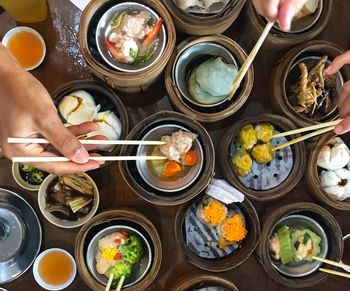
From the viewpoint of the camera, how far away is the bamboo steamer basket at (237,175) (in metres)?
2.51

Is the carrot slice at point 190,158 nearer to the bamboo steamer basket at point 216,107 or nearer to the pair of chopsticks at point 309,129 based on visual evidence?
the bamboo steamer basket at point 216,107

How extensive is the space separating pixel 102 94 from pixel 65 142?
0.85 metres

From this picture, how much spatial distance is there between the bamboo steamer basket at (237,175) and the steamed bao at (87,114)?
732 millimetres

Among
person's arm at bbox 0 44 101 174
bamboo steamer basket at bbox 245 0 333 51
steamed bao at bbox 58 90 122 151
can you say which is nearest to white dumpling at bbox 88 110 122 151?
steamed bao at bbox 58 90 122 151

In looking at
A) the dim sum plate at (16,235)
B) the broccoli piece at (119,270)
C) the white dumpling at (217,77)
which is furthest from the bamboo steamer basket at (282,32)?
the dim sum plate at (16,235)

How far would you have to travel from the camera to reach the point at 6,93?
1.90 metres

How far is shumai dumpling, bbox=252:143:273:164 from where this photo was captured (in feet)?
8.59

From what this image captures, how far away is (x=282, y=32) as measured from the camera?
102 inches

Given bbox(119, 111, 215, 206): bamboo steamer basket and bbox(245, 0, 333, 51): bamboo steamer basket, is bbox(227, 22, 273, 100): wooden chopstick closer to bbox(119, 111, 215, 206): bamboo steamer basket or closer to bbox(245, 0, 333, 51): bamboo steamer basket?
bbox(119, 111, 215, 206): bamboo steamer basket

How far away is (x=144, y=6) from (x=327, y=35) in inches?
54.6

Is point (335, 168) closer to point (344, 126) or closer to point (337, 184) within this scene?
point (337, 184)

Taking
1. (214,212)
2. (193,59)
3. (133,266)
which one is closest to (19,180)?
(133,266)

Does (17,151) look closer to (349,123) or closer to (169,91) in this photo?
(169,91)

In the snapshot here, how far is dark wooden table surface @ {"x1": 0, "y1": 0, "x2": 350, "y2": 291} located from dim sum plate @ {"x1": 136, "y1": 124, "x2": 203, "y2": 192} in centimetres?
20
